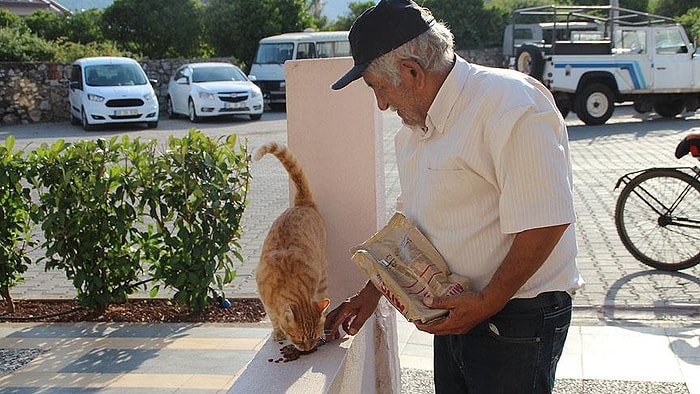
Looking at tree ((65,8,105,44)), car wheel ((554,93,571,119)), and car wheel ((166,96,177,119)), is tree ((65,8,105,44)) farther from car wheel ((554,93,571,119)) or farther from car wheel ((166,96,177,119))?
car wheel ((554,93,571,119))

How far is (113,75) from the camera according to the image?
21141 millimetres

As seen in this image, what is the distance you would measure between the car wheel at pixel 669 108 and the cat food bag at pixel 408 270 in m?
18.0

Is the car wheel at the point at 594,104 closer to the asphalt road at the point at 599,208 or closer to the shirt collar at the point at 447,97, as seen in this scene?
the asphalt road at the point at 599,208

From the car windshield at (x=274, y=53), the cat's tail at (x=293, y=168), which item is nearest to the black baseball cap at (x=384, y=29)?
the cat's tail at (x=293, y=168)

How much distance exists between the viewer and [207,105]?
21766 millimetres

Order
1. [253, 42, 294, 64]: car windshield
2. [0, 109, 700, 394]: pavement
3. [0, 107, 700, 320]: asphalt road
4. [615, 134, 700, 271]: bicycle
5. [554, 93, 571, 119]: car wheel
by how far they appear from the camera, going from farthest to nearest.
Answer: [253, 42, 294, 64]: car windshield, [554, 93, 571, 119]: car wheel, [615, 134, 700, 271]: bicycle, [0, 107, 700, 320]: asphalt road, [0, 109, 700, 394]: pavement

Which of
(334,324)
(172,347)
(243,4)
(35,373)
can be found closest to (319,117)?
(334,324)

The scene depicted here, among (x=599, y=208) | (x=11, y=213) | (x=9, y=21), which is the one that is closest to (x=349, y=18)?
(x=9, y=21)

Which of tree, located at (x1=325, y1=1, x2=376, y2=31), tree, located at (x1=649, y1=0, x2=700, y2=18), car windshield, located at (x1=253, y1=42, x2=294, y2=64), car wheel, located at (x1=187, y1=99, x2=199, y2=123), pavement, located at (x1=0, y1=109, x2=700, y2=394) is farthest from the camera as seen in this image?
tree, located at (x1=325, y1=1, x2=376, y2=31)

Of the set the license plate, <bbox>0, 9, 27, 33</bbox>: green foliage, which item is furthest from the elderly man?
<bbox>0, 9, 27, 33</bbox>: green foliage

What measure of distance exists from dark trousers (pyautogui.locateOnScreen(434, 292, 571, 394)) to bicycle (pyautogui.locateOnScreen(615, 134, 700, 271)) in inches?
178

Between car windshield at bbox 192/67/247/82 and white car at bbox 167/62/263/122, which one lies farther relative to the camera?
car windshield at bbox 192/67/247/82

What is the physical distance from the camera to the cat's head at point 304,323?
10.7 ft

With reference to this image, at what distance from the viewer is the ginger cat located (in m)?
3.30
